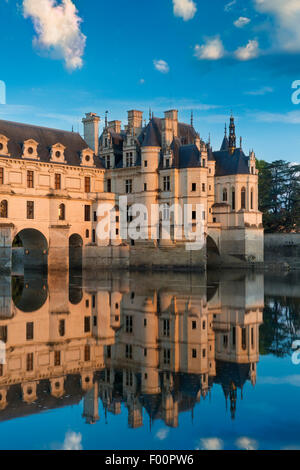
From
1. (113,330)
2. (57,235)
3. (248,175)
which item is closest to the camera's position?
(113,330)

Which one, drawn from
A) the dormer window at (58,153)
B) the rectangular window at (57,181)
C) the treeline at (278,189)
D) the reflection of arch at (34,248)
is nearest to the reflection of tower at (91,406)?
the reflection of arch at (34,248)

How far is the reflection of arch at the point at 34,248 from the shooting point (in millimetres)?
41875

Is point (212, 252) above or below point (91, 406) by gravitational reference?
above

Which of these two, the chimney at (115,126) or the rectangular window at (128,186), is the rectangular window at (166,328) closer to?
the rectangular window at (128,186)

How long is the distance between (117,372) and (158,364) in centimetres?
102

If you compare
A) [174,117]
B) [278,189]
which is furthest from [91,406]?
[278,189]

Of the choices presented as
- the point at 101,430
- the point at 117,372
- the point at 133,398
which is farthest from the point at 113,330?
the point at 101,430

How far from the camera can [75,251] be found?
46.0 m

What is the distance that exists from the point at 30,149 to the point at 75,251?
385 inches

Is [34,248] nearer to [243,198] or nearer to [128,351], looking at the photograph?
[243,198]

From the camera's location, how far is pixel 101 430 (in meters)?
7.46

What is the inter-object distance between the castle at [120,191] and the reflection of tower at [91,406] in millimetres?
29274

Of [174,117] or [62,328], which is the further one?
[174,117]
